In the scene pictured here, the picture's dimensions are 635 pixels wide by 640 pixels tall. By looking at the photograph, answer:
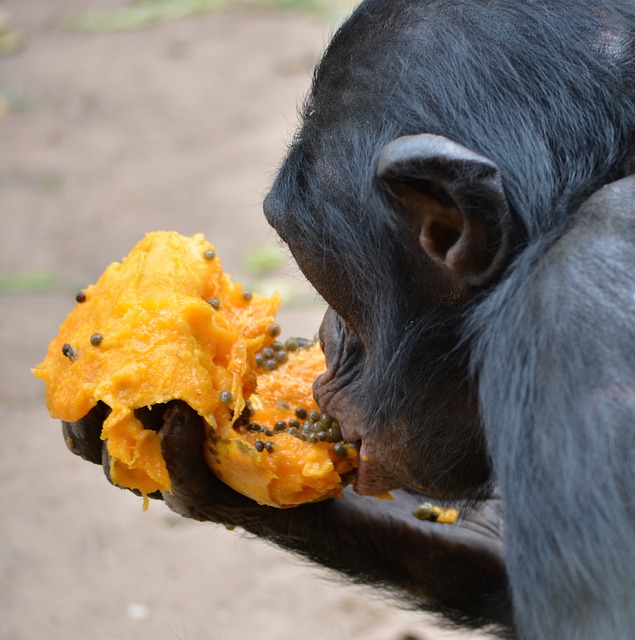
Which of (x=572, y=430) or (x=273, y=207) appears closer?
(x=572, y=430)

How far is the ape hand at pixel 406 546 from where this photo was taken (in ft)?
10.1

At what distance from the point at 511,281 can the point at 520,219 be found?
19 centimetres

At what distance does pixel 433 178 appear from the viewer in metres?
2.02

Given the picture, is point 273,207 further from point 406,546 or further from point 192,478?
point 406,546

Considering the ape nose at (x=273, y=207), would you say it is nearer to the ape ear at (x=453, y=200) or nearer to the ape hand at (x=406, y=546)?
the ape ear at (x=453, y=200)

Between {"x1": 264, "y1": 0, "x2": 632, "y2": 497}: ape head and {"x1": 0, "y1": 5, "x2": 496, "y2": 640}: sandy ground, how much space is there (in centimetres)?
64

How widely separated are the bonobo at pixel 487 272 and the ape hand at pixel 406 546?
9.3 inches

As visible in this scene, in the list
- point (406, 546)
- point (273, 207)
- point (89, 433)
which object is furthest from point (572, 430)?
point (406, 546)

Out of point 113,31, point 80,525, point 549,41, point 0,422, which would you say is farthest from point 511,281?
point 113,31

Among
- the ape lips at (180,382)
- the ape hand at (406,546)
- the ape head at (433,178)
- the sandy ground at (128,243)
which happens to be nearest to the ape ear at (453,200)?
the ape head at (433,178)

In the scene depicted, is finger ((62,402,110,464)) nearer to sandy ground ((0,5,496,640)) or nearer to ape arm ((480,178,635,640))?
sandy ground ((0,5,496,640))

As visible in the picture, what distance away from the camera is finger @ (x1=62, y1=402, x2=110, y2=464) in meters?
2.62

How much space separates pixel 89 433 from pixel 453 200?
117 cm

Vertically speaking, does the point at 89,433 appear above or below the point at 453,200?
below
